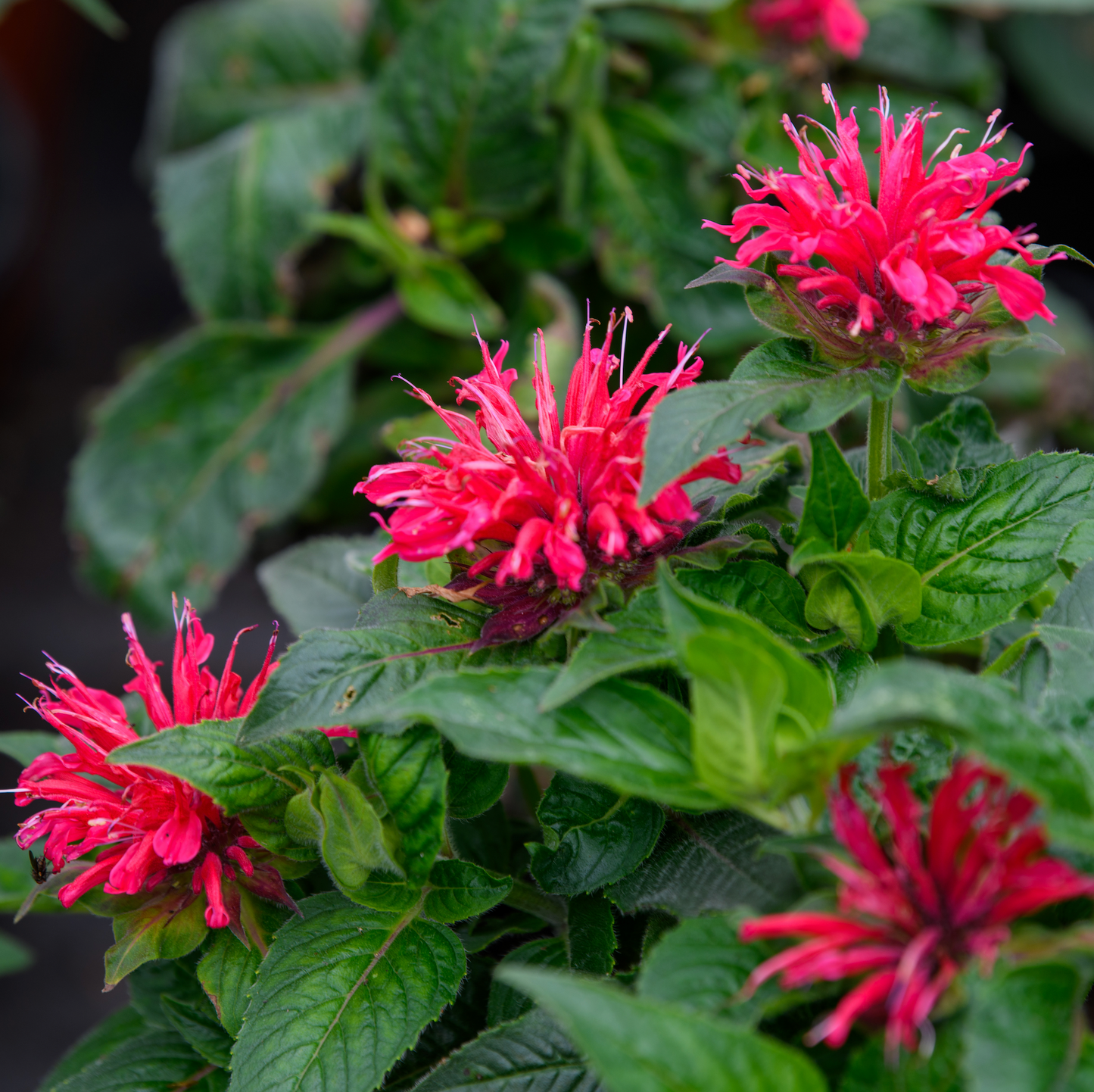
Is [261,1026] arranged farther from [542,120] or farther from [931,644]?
[542,120]

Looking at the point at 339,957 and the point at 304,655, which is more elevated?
the point at 304,655

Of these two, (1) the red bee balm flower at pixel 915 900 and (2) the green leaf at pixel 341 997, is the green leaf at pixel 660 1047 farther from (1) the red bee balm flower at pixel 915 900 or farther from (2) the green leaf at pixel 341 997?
(2) the green leaf at pixel 341 997

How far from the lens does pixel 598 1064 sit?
25 cm

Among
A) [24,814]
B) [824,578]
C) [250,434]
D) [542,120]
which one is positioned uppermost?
[542,120]

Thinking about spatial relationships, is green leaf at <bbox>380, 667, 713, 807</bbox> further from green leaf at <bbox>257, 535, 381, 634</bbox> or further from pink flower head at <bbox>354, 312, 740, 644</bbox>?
green leaf at <bbox>257, 535, 381, 634</bbox>

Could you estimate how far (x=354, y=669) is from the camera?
37cm

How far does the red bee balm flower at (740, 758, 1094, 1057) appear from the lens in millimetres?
281

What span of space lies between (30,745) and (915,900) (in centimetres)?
41

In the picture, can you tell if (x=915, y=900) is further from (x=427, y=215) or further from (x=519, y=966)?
(x=427, y=215)

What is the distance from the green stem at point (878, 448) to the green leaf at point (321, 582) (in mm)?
251

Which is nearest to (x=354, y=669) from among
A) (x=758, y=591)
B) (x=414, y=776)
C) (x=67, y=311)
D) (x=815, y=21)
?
(x=414, y=776)

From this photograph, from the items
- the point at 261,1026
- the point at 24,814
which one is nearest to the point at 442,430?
the point at 261,1026

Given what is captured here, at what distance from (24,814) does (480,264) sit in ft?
2.44

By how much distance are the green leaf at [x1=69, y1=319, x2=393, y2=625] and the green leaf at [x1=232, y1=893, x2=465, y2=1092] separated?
60cm
